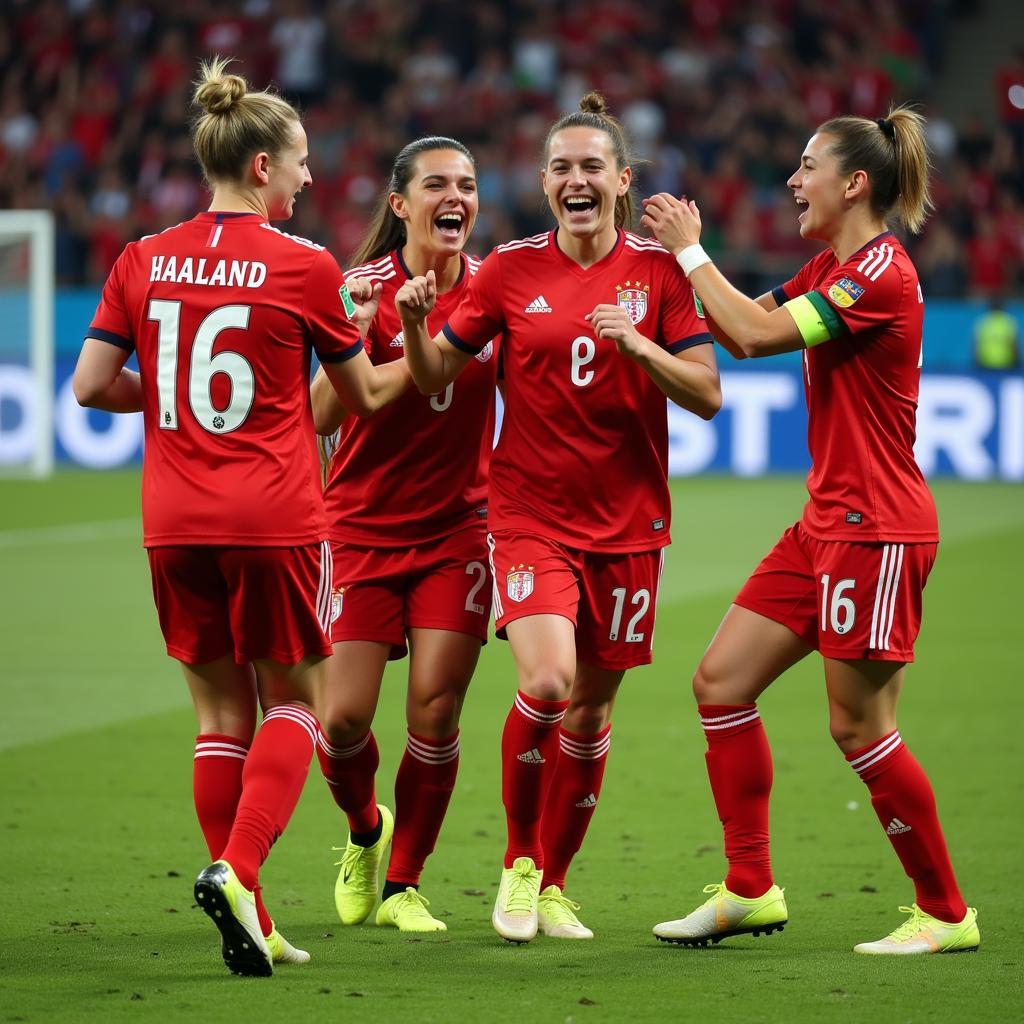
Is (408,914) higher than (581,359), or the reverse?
(581,359)

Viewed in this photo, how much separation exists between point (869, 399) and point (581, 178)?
3.29 feet

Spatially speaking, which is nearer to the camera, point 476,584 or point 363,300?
point 363,300

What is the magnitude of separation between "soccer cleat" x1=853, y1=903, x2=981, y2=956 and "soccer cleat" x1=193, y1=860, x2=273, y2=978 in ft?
5.14

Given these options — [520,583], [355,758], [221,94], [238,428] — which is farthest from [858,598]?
[221,94]

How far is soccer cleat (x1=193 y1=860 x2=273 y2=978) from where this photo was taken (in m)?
3.94

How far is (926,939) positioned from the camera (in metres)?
4.65

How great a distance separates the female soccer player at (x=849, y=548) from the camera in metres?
4.65

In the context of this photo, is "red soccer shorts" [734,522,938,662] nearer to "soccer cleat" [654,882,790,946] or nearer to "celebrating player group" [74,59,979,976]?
"celebrating player group" [74,59,979,976]

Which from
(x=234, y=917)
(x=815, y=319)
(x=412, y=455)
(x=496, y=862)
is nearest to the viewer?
(x=234, y=917)

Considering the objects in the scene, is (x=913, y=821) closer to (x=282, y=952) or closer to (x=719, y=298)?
(x=719, y=298)

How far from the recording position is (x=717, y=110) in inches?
890

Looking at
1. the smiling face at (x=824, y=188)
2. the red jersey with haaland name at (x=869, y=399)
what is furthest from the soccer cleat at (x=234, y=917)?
the smiling face at (x=824, y=188)

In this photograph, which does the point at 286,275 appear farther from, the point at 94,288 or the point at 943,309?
the point at 94,288

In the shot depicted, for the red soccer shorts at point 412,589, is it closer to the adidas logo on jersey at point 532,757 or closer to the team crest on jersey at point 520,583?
the team crest on jersey at point 520,583
